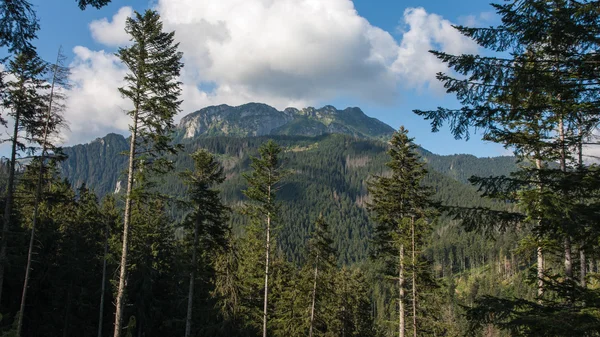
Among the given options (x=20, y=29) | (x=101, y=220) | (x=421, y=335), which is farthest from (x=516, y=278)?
(x=20, y=29)

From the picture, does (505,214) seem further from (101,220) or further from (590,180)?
(101,220)

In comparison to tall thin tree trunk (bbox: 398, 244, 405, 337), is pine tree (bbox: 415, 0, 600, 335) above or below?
above

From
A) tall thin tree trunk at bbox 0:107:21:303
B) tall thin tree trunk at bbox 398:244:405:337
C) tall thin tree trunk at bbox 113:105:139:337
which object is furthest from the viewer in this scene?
tall thin tree trunk at bbox 398:244:405:337

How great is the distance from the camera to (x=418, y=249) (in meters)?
17.8

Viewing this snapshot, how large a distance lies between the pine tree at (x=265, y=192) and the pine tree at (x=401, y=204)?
5931 millimetres

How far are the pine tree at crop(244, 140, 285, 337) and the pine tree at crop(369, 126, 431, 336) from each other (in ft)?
19.5

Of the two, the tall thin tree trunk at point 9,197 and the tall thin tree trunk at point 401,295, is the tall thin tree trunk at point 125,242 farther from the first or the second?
the tall thin tree trunk at point 401,295

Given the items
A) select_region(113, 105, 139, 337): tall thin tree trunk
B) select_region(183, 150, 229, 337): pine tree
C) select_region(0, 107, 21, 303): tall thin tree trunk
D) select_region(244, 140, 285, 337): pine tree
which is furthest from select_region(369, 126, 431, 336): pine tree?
select_region(0, 107, 21, 303): tall thin tree trunk

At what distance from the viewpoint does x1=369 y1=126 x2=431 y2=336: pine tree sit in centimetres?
1736

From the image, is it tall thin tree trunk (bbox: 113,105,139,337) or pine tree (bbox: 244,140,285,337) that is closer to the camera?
tall thin tree trunk (bbox: 113,105,139,337)

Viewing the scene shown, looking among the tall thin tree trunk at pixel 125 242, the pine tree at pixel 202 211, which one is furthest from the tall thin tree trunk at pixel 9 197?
the pine tree at pixel 202 211

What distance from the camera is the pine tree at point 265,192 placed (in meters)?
20.4

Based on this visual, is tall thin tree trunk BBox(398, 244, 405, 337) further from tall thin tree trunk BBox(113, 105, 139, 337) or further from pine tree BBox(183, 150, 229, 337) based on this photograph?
tall thin tree trunk BBox(113, 105, 139, 337)

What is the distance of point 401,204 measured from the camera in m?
17.9
